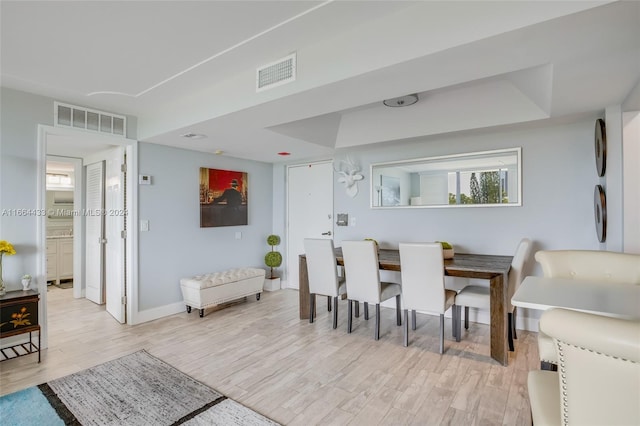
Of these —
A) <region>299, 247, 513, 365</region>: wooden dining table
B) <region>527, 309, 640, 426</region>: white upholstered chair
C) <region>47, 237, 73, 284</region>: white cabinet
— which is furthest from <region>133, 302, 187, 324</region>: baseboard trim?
<region>527, 309, 640, 426</region>: white upholstered chair

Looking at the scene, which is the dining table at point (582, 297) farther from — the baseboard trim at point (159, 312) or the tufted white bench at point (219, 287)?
the baseboard trim at point (159, 312)

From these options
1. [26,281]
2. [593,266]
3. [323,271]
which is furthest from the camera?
[323,271]

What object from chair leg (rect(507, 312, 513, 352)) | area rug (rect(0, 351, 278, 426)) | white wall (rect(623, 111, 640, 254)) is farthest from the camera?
chair leg (rect(507, 312, 513, 352))

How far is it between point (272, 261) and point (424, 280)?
9.23 ft

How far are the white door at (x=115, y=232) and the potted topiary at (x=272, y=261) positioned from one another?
2030 mm

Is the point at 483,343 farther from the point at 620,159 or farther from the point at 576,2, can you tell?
the point at 576,2

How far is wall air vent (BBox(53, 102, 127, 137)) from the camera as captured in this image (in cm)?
314

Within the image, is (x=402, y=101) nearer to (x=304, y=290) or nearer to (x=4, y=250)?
(x=304, y=290)

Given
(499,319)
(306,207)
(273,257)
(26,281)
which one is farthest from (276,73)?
(273,257)

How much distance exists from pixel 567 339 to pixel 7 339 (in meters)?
4.07

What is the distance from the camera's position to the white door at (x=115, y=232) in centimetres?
378

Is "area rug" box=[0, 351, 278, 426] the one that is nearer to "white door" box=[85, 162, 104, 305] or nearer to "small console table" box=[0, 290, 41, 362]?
"small console table" box=[0, 290, 41, 362]

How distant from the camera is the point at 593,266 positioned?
2096mm

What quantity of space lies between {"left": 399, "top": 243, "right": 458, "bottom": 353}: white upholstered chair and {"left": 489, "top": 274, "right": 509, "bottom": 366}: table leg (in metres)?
0.40
